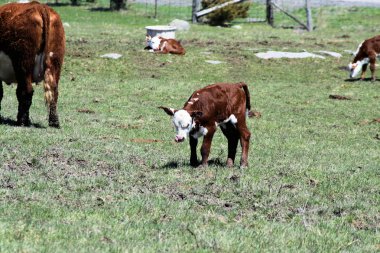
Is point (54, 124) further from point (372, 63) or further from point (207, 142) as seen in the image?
point (372, 63)

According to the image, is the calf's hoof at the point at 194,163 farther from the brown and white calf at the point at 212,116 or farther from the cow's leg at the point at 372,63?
the cow's leg at the point at 372,63

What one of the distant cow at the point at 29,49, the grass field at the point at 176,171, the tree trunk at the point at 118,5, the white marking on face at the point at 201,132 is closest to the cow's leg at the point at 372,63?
the grass field at the point at 176,171

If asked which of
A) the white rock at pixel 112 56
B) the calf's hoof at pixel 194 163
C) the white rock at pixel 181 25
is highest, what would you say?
the white rock at pixel 181 25

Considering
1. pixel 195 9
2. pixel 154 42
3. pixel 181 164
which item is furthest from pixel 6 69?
pixel 195 9

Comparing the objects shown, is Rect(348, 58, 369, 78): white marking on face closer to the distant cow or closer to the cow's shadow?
the distant cow

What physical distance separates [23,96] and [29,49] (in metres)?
0.88

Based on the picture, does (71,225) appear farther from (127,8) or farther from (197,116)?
(127,8)

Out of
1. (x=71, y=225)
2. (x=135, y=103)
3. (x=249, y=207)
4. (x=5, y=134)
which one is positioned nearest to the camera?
(x=71, y=225)

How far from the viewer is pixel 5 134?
1218cm

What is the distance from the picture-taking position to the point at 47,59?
526 inches

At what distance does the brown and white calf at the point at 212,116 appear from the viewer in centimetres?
958

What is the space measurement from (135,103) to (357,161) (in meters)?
7.48

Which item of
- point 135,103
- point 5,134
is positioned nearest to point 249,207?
point 5,134

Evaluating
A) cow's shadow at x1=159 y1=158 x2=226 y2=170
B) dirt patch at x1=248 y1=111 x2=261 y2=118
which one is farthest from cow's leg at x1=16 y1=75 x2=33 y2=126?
dirt patch at x1=248 y1=111 x2=261 y2=118
